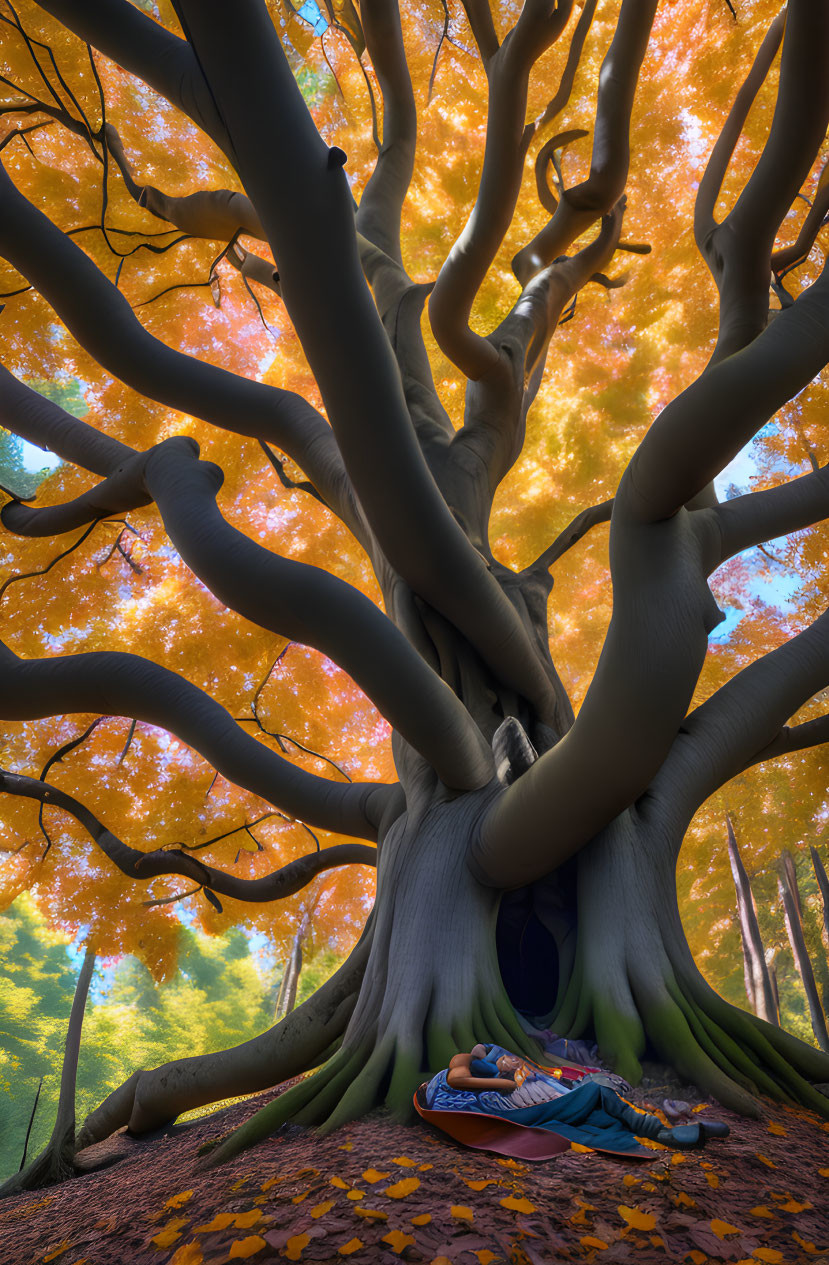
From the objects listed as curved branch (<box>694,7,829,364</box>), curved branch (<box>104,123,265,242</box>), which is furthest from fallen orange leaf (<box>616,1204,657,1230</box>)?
curved branch (<box>104,123,265,242</box>)

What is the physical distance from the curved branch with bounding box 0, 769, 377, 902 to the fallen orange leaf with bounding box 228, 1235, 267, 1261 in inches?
128

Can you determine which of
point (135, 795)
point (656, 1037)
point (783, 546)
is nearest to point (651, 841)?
point (656, 1037)

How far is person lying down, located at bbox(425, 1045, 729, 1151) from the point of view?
8.07 ft

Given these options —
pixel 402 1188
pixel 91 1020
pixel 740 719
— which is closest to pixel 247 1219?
pixel 402 1188

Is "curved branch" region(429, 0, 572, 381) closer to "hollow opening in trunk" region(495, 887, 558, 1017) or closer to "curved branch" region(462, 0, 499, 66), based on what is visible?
"curved branch" region(462, 0, 499, 66)

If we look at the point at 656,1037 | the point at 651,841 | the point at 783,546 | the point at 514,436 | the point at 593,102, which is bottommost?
the point at 656,1037

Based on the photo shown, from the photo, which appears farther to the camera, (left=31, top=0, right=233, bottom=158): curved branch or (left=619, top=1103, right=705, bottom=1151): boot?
(left=31, top=0, right=233, bottom=158): curved branch

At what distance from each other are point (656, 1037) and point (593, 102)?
9.75 meters

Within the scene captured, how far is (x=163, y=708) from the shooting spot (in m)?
3.76

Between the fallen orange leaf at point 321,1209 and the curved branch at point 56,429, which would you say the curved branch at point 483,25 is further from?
the fallen orange leaf at point 321,1209

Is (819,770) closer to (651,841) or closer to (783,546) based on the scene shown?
A: (783,546)

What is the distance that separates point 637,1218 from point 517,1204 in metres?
0.32

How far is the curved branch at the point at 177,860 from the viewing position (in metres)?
4.75

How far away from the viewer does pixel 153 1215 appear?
223cm
